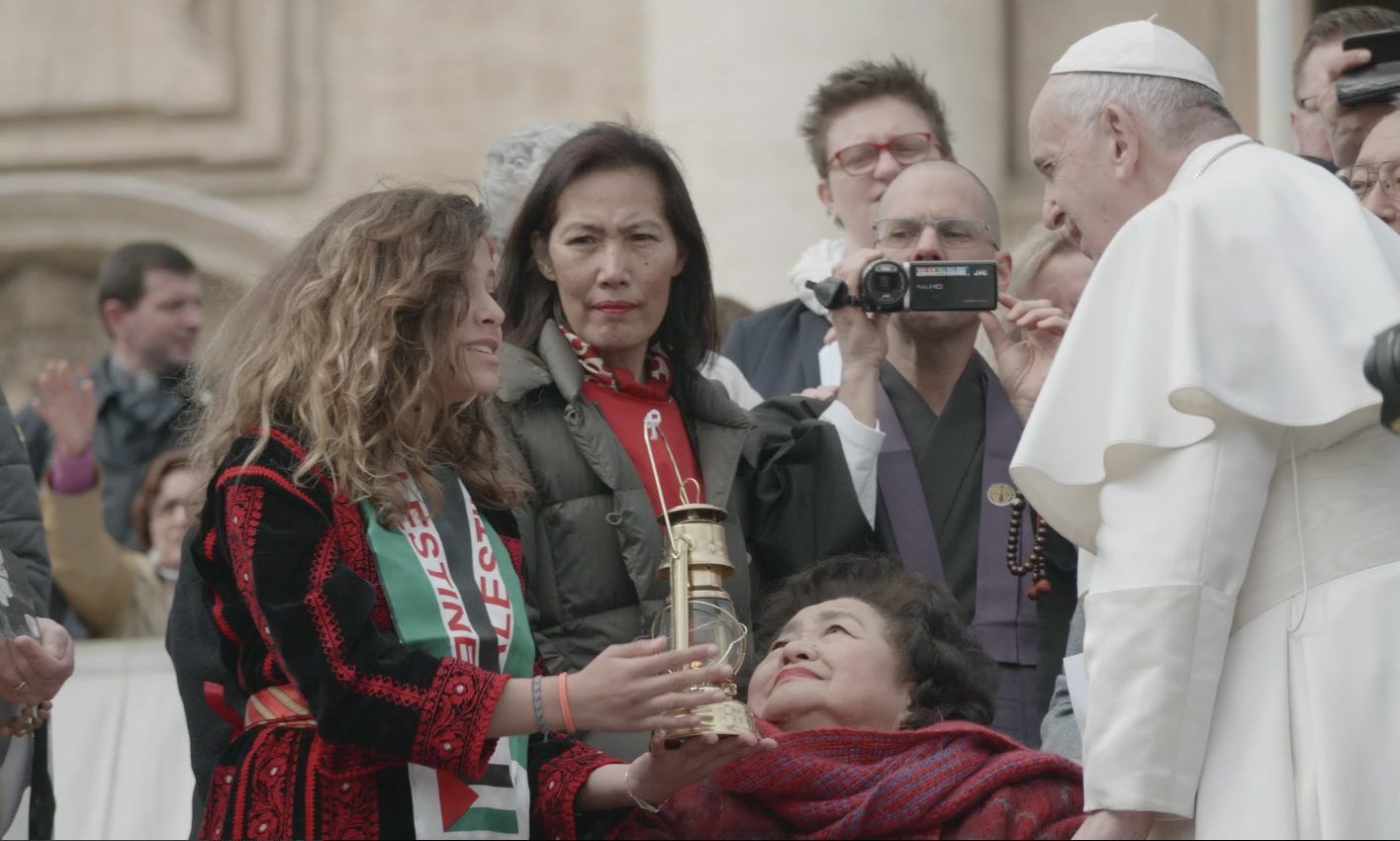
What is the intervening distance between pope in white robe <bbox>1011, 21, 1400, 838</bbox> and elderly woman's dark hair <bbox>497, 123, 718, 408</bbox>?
4.28ft

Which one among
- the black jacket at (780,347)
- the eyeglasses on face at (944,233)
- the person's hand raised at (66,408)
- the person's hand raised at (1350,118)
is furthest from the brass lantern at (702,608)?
the person's hand raised at (66,408)

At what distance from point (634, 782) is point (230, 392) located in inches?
37.8

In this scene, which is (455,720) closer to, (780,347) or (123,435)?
(780,347)

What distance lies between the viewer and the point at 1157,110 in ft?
13.0

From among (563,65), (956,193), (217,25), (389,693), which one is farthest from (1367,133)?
(217,25)

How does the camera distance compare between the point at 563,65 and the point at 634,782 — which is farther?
the point at 563,65

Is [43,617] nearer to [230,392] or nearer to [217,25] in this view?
[230,392]

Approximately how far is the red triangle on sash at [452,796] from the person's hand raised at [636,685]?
0.90 ft

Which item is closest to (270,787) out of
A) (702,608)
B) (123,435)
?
(702,608)

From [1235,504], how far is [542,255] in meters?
1.87

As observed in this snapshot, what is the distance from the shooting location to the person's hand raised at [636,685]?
349 centimetres

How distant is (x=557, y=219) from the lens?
4.79 m

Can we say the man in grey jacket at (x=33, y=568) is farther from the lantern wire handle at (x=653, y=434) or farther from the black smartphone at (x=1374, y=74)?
the black smartphone at (x=1374, y=74)

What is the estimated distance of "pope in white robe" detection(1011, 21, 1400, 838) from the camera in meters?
3.40
